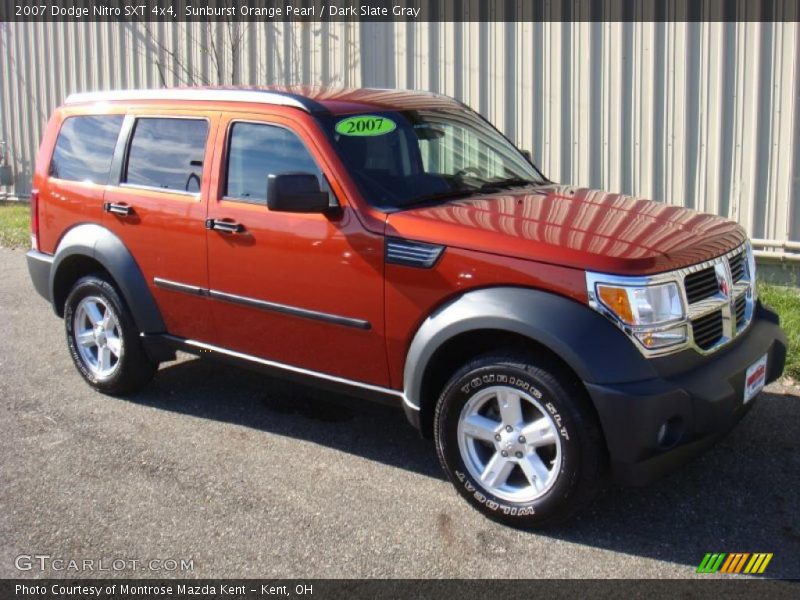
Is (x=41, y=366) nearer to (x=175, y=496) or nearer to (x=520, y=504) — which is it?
(x=175, y=496)

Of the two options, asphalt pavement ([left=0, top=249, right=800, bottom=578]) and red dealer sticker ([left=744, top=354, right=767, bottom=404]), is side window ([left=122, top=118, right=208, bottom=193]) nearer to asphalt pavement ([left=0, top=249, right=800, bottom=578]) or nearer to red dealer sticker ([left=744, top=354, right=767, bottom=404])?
asphalt pavement ([left=0, top=249, right=800, bottom=578])

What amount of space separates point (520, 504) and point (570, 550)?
29 centimetres

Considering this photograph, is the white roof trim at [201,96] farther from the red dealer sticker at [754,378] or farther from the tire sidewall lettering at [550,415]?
the red dealer sticker at [754,378]

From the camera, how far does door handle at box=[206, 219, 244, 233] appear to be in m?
4.96

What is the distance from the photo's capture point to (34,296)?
8797mm

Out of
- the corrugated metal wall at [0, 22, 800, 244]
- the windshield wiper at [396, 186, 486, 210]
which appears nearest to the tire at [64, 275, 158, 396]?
the windshield wiper at [396, 186, 486, 210]

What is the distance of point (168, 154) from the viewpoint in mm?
5457

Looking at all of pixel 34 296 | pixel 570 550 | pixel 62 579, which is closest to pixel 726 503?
pixel 570 550

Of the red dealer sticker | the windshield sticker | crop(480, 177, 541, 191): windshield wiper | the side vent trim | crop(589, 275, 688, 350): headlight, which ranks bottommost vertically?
the red dealer sticker

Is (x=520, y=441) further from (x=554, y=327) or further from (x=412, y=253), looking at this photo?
(x=412, y=253)

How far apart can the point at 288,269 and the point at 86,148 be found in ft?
6.76

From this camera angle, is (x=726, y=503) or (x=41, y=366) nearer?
(x=726, y=503)

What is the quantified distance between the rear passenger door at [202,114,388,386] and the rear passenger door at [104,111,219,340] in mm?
138

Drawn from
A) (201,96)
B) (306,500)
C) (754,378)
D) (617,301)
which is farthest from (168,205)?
(754,378)
